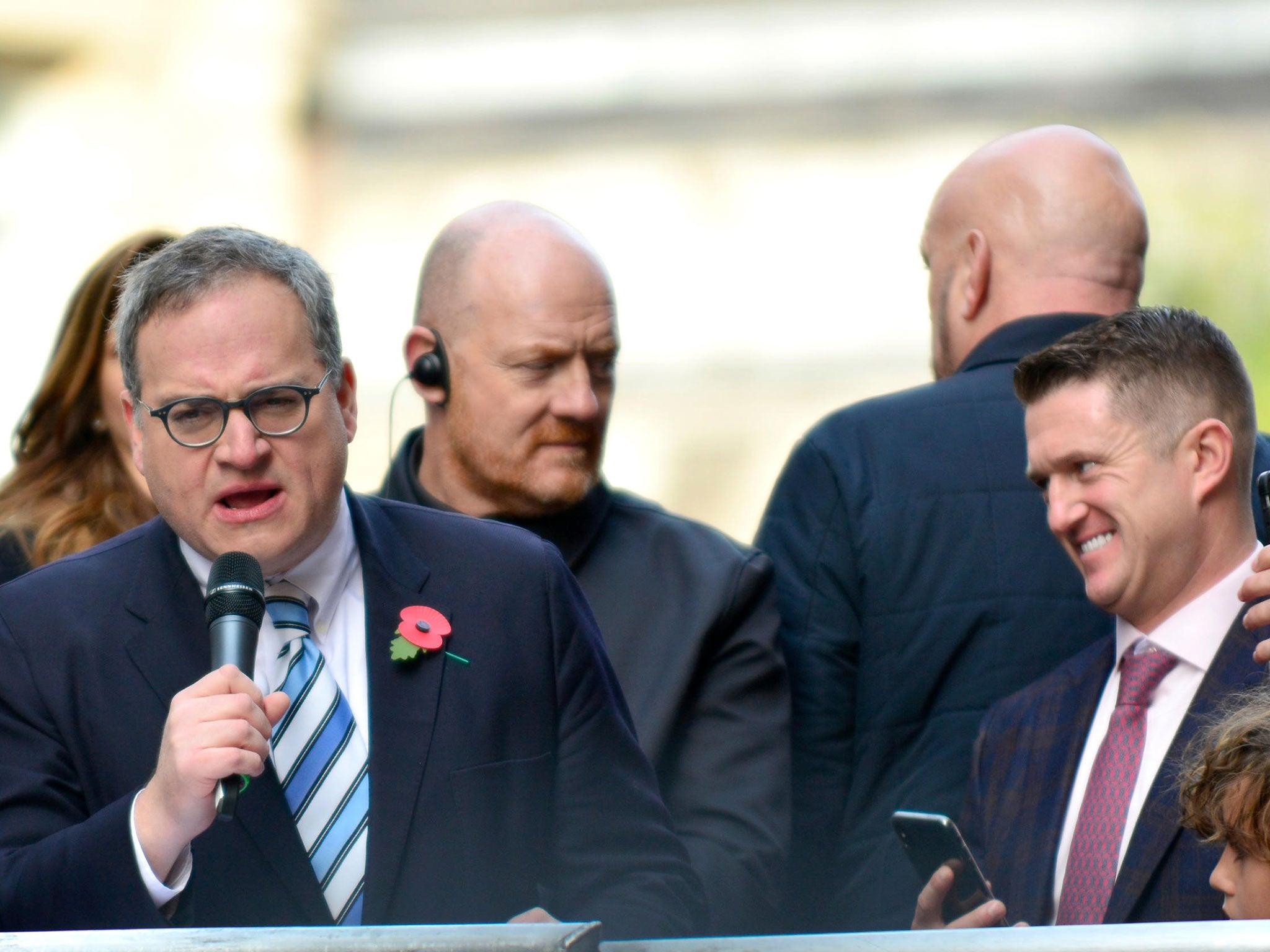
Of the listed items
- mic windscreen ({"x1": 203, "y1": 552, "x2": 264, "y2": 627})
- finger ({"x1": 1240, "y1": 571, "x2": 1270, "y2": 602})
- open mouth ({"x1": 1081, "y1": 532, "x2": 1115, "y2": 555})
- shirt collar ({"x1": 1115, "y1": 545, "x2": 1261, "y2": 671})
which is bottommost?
shirt collar ({"x1": 1115, "y1": 545, "x2": 1261, "y2": 671})

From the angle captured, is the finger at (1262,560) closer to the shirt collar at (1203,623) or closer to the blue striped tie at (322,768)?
the shirt collar at (1203,623)

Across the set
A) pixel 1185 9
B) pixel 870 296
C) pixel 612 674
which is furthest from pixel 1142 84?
pixel 612 674

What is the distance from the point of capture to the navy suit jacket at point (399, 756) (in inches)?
75.7

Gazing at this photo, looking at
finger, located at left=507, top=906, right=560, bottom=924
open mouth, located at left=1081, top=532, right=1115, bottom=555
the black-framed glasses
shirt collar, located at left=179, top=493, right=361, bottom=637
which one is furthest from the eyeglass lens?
open mouth, located at left=1081, top=532, right=1115, bottom=555

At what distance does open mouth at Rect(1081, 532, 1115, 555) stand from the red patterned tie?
0.15m

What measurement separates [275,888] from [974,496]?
1.26 meters

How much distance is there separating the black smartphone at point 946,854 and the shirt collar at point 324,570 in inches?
30.2

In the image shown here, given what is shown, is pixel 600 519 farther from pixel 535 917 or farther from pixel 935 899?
pixel 535 917

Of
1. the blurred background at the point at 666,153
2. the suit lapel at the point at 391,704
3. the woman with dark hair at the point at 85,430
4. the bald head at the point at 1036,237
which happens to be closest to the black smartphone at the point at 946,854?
A: the suit lapel at the point at 391,704

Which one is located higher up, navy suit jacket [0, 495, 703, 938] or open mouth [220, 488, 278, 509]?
open mouth [220, 488, 278, 509]

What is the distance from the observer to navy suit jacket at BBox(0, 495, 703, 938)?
1.92 metres

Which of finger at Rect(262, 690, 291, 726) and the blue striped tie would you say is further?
the blue striped tie

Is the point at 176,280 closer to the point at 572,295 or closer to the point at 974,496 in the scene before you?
the point at 572,295

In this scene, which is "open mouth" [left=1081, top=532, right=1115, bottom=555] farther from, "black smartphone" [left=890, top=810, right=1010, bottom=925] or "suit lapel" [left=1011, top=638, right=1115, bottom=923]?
"black smartphone" [left=890, top=810, right=1010, bottom=925]
